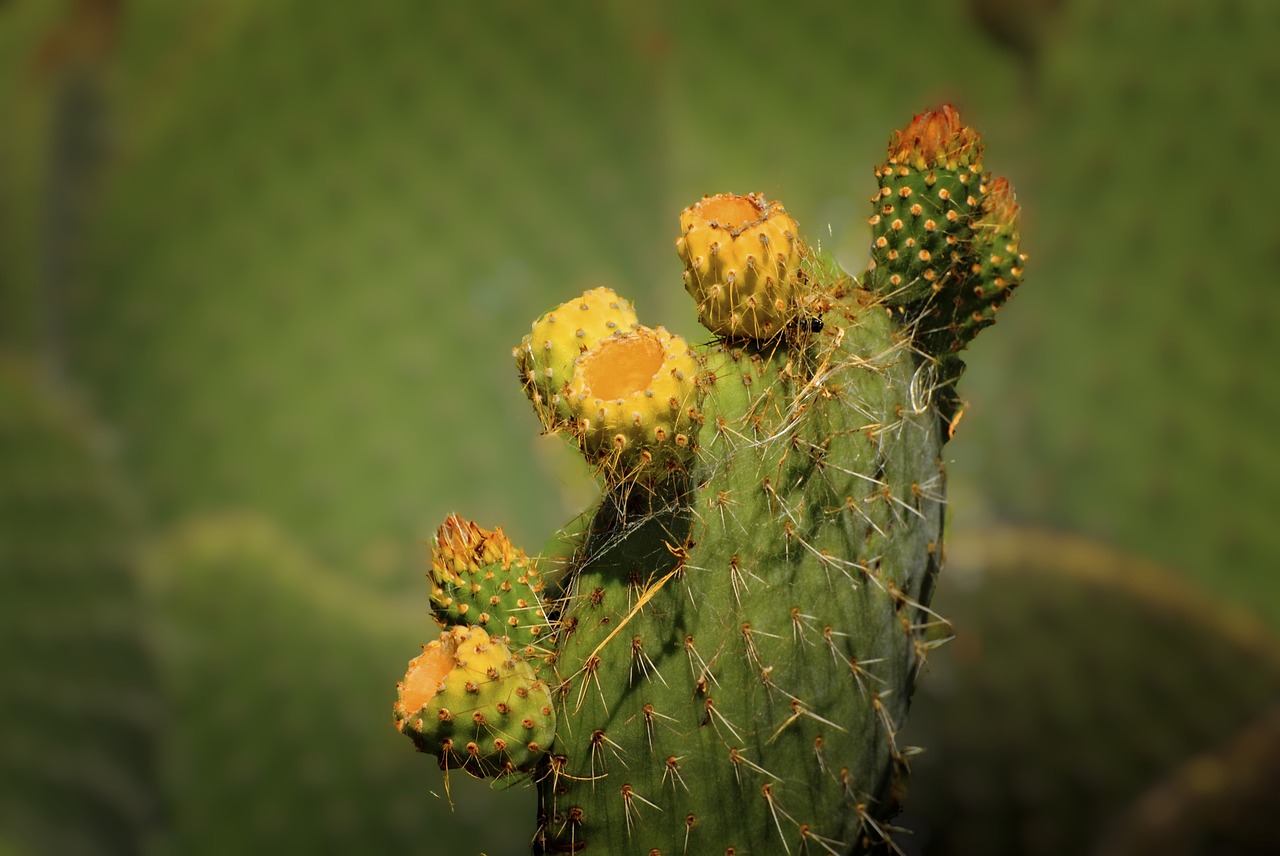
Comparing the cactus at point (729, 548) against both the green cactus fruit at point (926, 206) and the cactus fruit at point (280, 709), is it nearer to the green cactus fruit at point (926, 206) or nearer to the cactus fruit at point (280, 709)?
the green cactus fruit at point (926, 206)

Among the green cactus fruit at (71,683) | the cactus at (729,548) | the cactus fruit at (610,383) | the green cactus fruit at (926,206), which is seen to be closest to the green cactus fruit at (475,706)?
the cactus at (729,548)

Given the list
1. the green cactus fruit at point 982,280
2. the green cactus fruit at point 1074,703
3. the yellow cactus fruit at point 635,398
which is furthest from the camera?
the green cactus fruit at point 1074,703

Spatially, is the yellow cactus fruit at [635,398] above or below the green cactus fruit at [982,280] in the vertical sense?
below

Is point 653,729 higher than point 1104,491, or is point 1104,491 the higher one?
point 1104,491

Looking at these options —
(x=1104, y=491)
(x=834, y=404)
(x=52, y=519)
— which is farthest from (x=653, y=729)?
(x=52, y=519)

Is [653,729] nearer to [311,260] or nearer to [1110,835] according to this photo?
[1110,835]

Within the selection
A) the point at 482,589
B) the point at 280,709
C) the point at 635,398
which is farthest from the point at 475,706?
the point at 280,709

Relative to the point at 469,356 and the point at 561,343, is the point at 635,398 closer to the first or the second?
the point at 561,343

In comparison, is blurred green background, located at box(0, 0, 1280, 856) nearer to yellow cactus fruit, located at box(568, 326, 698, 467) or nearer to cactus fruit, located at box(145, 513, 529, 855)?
cactus fruit, located at box(145, 513, 529, 855)

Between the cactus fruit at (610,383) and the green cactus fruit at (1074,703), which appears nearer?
the cactus fruit at (610,383)
